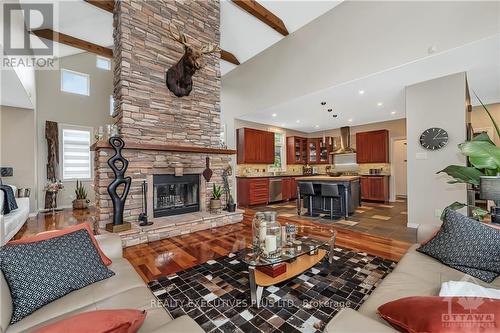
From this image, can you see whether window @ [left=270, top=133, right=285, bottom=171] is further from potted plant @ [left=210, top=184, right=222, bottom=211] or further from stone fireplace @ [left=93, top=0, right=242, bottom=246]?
potted plant @ [left=210, top=184, right=222, bottom=211]

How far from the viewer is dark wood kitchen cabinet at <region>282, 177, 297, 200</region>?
7.07 m

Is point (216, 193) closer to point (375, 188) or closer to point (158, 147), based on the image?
point (158, 147)

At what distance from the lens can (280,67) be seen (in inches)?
200

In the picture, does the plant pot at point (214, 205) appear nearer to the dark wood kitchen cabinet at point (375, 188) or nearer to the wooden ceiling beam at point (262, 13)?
the wooden ceiling beam at point (262, 13)

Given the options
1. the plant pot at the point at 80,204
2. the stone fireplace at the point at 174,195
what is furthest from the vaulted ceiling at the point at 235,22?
the plant pot at the point at 80,204

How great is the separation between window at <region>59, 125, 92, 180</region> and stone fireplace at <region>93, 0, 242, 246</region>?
3.77m

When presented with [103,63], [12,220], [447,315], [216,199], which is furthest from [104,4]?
[447,315]

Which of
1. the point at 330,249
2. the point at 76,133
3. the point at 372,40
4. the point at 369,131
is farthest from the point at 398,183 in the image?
the point at 76,133

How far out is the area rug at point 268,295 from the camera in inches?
59.9

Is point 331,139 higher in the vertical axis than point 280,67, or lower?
lower

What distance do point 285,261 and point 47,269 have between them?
1.52 m

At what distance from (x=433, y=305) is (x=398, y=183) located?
8.45m

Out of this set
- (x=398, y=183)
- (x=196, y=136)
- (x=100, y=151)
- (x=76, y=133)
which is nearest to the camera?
(x=100, y=151)

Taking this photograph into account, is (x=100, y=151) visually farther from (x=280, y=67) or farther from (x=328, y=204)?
(x=328, y=204)
